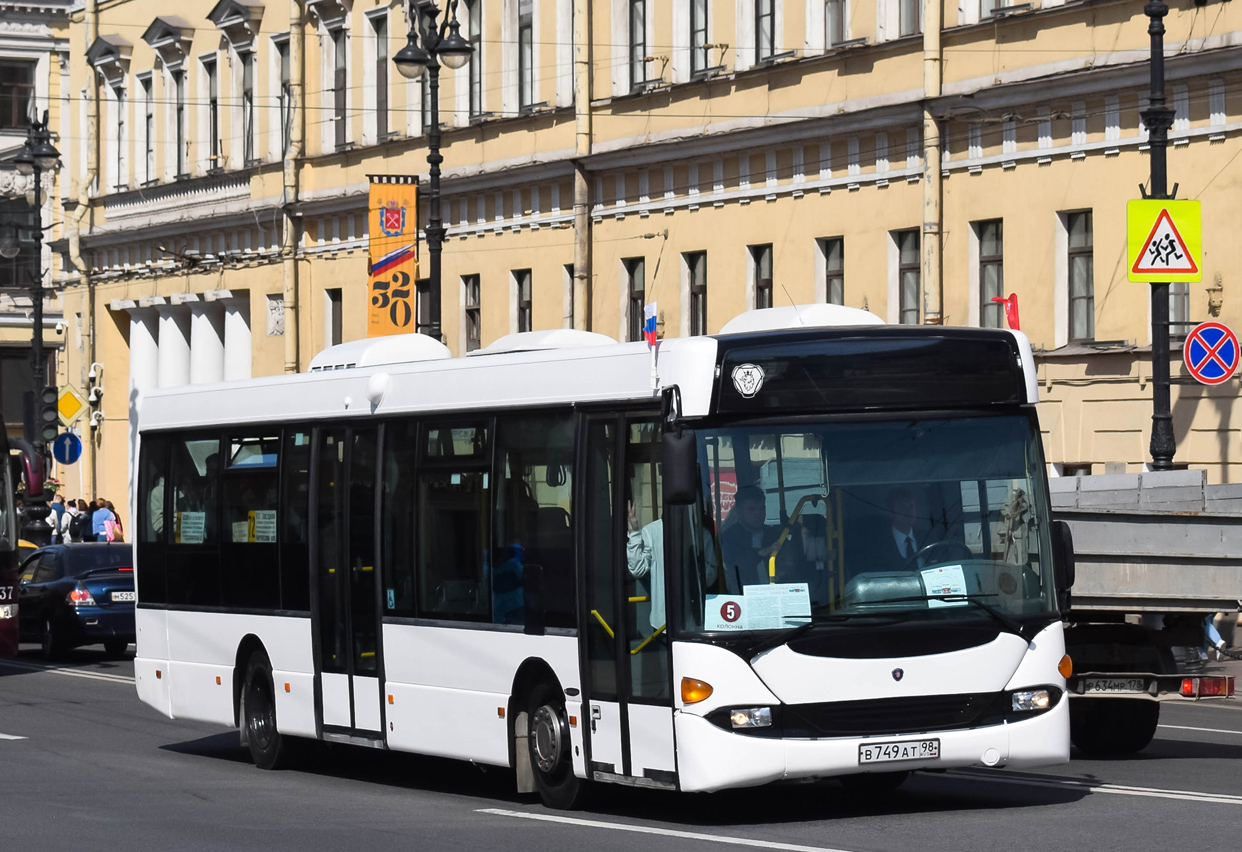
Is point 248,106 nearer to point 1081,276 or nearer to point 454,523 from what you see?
point 1081,276

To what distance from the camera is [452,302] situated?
4484cm

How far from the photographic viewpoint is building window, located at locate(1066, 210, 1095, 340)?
3089 cm

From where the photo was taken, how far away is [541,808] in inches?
531

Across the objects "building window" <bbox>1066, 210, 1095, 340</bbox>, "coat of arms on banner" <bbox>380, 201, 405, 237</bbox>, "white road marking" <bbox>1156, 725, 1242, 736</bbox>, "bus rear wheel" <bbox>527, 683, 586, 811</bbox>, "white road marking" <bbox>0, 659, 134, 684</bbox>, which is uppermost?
"coat of arms on banner" <bbox>380, 201, 405, 237</bbox>

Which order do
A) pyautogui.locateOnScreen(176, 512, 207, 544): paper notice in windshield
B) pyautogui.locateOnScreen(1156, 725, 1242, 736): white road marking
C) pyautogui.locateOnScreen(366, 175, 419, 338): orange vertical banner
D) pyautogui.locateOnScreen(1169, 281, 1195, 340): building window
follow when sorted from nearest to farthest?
pyautogui.locateOnScreen(176, 512, 207, 544): paper notice in windshield
pyautogui.locateOnScreen(1156, 725, 1242, 736): white road marking
pyautogui.locateOnScreen(1169, 281, 1195, 340): building window
pyautogui.locateOnScreen(366, 175, 419, 338): orange vertical banner

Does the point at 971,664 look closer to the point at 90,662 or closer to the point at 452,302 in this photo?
the point at 90,662

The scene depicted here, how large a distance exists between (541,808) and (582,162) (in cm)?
2739

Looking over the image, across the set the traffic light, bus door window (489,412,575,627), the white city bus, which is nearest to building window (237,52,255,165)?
the traffic light

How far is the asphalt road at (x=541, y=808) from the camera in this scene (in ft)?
38.4

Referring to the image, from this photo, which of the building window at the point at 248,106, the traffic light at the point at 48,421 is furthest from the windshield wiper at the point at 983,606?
the building window at the point at 248,106

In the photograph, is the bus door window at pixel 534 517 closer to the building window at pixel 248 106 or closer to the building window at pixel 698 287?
the building window at pixel 698 287

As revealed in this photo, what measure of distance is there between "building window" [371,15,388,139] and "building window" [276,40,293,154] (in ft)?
11.0

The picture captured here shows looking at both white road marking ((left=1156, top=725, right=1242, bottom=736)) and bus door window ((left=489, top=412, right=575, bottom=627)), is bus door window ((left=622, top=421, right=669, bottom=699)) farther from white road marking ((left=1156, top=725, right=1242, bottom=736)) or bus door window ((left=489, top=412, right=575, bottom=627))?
white road marking ((left=1156, top=725, right=1242, bottom=736))

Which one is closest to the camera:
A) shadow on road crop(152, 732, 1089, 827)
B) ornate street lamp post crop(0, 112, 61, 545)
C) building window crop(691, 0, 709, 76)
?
shadow on road crop(152, 732, 1089, 827)
